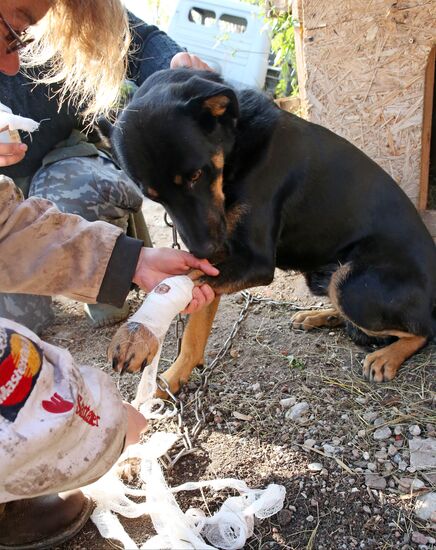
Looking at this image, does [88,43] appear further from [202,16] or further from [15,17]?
[202,16]

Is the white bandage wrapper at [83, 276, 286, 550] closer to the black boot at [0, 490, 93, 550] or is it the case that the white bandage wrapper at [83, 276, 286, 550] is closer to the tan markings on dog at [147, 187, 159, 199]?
the black boot at [0, 490, 93, 550]

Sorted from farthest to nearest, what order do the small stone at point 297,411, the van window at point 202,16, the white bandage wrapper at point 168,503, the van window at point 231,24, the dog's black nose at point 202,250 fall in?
1. the van window at point 202,16
2. the van window at point 231,24
3. the small stone at point 297,411
4. the dog's black nose at point 202,250
5. the white bandage wrapper at point 168,503

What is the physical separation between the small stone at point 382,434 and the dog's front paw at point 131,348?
109 centimetres

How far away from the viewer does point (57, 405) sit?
1.72 m

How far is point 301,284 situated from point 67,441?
2.53 meters

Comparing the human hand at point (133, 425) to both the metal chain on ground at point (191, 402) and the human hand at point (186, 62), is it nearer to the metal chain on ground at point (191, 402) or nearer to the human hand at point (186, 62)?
the metal chain on ground at point (191, 402)

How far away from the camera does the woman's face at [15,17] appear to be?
201 centimetres

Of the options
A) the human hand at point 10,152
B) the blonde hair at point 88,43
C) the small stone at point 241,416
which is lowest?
the small stone at point 241,416

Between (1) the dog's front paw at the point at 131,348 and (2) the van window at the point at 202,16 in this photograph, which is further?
(2) the van window at the point at 202,16

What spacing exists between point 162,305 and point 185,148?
0.71 meters

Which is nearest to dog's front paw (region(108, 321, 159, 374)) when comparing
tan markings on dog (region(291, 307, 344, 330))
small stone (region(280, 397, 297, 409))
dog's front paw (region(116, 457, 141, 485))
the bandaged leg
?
the bandaged leg

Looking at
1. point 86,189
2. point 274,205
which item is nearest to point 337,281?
point 274,205

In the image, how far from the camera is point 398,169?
12.1ft

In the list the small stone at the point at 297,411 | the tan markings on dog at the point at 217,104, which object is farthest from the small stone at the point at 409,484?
the tan markings on dog at the point at 217,104
